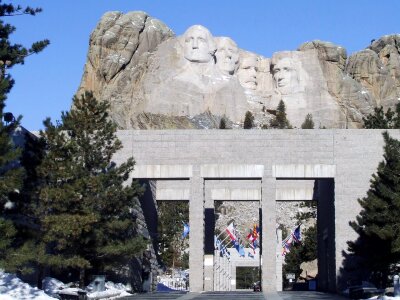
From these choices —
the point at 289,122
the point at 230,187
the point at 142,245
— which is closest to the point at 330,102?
the point at 289,122

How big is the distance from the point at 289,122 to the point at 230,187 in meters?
65.4

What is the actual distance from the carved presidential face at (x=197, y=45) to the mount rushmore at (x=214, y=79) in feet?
0.46

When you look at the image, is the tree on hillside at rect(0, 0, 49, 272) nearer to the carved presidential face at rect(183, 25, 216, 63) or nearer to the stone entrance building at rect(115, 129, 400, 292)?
the stone entrance building at rect(115, 129, 400, 292)

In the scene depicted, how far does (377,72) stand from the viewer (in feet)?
417

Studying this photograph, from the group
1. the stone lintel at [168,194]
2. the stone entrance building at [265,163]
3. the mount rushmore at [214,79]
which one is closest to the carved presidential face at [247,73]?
Answer: the mount rushmore at [214,79]

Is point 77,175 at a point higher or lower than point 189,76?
lower

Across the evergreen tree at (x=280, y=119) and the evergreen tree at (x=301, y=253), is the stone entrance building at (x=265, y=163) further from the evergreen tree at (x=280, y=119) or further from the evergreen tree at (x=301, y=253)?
the evergreen tree at (x=280, y=119)

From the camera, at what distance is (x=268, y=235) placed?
1459 inches

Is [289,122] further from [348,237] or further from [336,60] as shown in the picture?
[348,237]

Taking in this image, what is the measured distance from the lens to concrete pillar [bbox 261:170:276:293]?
36.7 metres

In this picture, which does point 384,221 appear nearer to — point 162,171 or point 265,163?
point 265,163

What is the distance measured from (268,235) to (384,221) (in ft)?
34.8

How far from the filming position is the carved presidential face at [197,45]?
107 meters

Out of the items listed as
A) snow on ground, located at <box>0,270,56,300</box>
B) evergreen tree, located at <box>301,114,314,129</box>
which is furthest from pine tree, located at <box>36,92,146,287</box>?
evergreen tree, located at <box>301,114,314,129</box>
